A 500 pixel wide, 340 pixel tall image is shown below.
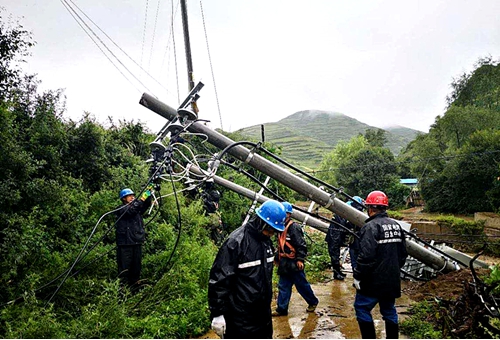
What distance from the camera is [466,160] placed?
2681 centimetres

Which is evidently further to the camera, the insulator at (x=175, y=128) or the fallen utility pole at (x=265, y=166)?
the fallen utility pole at (x=265, y=166)

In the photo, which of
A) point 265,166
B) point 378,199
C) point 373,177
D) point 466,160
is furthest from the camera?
point 373,177

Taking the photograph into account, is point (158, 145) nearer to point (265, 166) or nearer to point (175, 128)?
point (175, 128)

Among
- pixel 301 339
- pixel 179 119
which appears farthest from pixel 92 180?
pixel 301 339

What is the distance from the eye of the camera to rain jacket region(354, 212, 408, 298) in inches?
177

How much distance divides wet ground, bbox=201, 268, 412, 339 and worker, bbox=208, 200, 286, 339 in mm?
2001

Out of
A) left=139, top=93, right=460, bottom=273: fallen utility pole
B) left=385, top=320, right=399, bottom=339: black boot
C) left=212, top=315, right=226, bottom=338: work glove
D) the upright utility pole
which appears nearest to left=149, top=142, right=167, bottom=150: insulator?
left=139, top=93, right=460, bottom=273: fallen utility pole

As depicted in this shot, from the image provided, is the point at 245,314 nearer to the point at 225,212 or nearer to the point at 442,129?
the point at 225,212

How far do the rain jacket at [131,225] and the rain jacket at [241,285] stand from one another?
3.22 m

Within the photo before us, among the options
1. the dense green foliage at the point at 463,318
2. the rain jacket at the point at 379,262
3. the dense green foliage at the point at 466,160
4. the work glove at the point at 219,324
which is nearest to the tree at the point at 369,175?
the dense green foliage at the point at 466,160

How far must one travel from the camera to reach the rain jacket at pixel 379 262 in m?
4.48

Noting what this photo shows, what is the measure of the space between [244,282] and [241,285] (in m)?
0.04

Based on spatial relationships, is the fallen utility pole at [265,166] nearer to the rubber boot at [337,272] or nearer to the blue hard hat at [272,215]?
the blue hard hat at [272,215]

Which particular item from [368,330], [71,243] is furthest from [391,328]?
[71,243]
